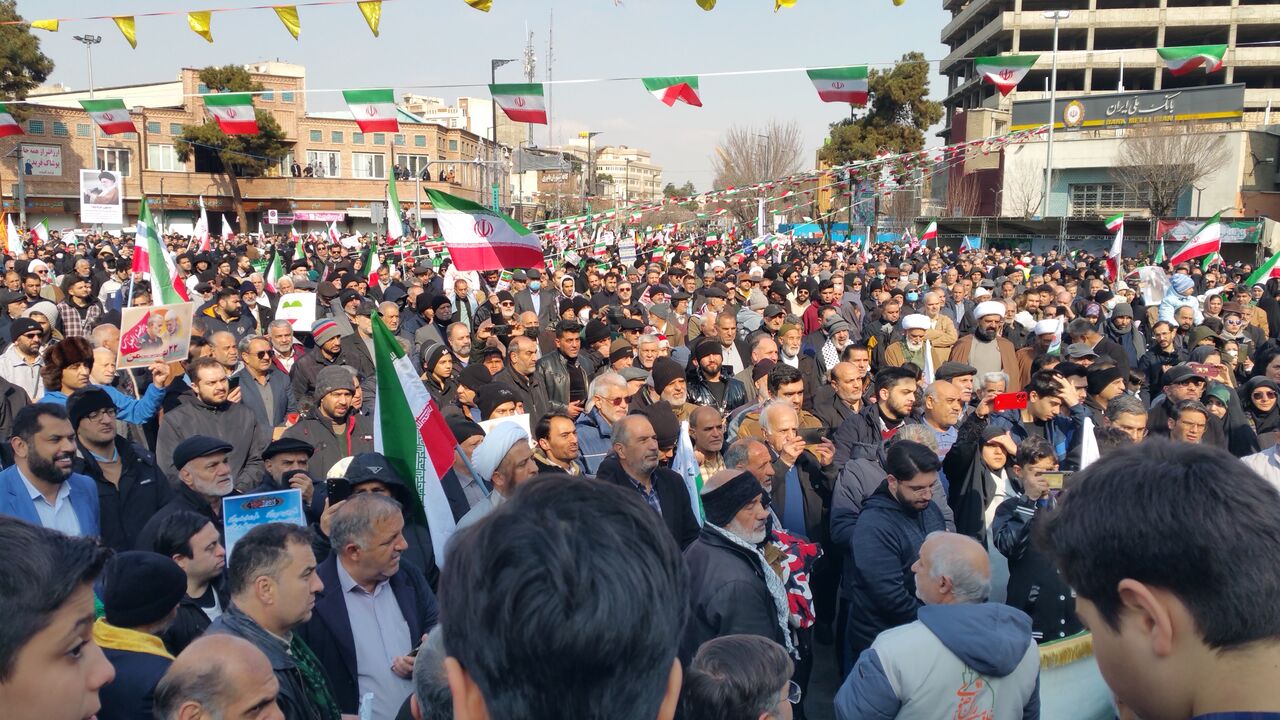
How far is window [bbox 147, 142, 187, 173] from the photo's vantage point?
216ft

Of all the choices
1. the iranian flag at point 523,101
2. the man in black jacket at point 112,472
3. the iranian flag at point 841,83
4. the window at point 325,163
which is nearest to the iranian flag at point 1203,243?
the iranian flag at point 841,83

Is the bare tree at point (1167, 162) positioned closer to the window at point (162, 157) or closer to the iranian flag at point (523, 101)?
the iranian flag at point (523, 101)

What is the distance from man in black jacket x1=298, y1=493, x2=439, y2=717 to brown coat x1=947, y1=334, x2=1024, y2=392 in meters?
7.53

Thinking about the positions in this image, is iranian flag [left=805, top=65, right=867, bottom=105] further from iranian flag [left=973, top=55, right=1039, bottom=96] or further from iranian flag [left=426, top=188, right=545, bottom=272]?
iranian flag [left=426, top=188, right=545, bottom=272]

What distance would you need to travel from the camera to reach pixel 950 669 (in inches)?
129

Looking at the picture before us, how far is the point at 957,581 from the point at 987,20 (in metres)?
76.4

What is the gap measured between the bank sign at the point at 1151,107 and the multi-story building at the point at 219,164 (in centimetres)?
3261

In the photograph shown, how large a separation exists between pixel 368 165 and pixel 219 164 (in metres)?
11.0

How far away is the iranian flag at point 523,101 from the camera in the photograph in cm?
1406

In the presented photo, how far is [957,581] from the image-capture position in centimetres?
350

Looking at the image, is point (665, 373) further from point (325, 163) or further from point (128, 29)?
point (325, 163)

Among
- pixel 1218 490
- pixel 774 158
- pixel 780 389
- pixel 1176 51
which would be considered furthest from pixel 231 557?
pixel 774 158

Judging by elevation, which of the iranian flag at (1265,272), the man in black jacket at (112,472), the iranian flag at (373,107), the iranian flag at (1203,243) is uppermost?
the iranian flag at (373,107)

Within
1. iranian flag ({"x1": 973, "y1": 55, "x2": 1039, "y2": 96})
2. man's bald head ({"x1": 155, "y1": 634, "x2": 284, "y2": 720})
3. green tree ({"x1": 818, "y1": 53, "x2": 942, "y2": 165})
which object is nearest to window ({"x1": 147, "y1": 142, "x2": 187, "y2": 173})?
green tree ({"x1": 818, "y1": 53, "x2": 942, "y2": 165})
